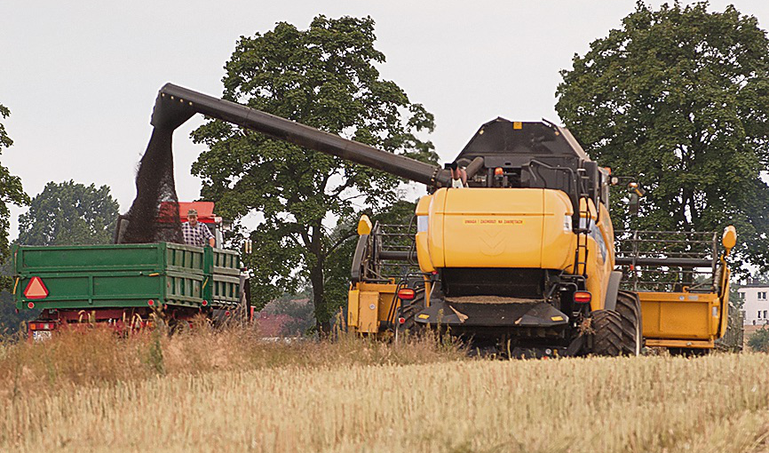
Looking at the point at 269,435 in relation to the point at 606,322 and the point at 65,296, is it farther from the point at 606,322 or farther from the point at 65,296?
the point at 65,296

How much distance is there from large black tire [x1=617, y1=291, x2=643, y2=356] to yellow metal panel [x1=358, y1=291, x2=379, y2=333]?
4.44m

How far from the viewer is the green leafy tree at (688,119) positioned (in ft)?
123

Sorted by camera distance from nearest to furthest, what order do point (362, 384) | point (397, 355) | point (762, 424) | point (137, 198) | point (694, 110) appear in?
1. point (762, 424)
2. point (362, 384)
3. point (397, 355)
4. point (137, 198)
5. point (694, 110)

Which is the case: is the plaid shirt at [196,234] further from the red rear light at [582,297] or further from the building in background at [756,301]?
the building in background at [756,301]

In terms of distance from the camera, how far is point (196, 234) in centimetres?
→ 2077

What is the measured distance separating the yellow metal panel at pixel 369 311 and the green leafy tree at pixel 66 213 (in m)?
98.2

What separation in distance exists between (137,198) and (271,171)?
62.8 feet

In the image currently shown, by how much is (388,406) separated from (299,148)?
30.8 meters

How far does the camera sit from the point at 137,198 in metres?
20.5

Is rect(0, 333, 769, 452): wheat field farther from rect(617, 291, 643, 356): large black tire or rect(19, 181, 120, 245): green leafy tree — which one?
rect(19, 181, 120, 245): green leafy tree

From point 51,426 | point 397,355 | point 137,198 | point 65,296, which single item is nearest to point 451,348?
point 397,355

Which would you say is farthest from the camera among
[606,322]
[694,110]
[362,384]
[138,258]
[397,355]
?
[694,110]

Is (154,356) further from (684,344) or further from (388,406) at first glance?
(684,344)

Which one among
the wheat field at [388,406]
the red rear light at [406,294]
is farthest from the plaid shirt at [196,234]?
the wheat field at [388,406]
